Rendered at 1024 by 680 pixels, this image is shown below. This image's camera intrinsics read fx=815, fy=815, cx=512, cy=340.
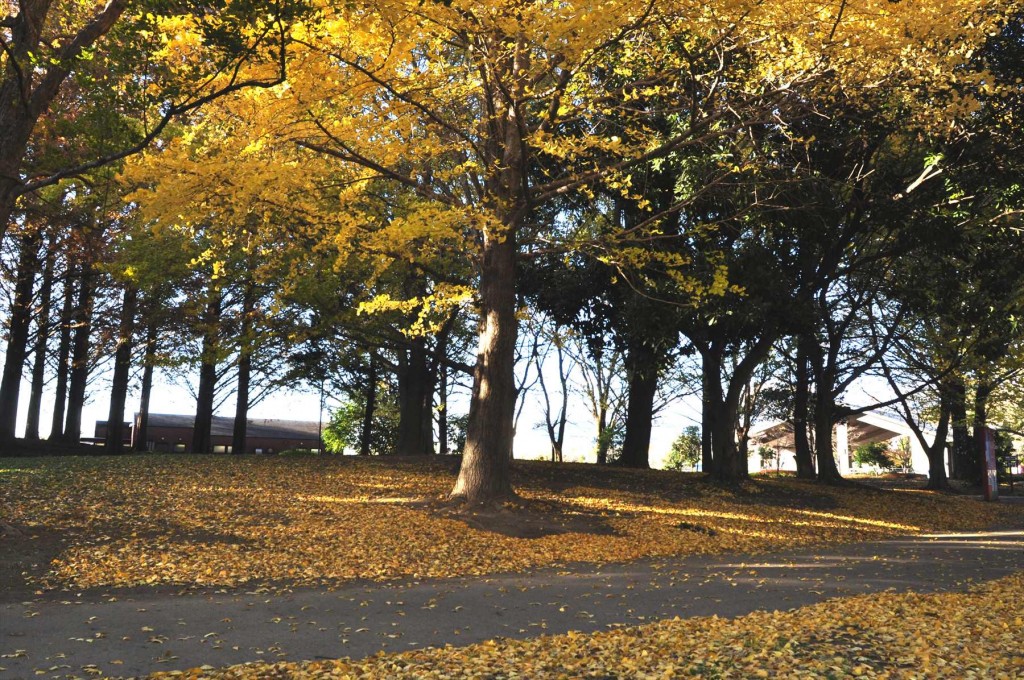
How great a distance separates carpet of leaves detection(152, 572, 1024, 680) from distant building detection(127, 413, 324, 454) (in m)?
30.5

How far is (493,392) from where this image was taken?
1288cm

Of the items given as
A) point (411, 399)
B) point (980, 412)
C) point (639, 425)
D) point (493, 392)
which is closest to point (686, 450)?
point (980, 412)

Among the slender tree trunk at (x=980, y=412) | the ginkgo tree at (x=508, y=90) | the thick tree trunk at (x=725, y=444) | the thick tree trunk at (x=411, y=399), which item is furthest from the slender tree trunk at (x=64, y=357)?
the slender tree trunk at (x=980, y=412)

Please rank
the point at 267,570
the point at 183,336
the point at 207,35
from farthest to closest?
1. the point at 183,336
2. the point at 267,570
3. the point at 207,35

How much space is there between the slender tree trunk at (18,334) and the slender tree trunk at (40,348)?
32 centimetres

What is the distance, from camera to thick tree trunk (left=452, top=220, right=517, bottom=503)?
12.9m

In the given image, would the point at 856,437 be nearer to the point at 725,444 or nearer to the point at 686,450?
the point at 686,450

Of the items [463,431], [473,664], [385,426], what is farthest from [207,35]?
[463,431]

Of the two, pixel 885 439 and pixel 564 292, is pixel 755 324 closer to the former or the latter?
pixel 564 292

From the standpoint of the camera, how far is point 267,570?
930 cm

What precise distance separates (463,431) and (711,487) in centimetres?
1727

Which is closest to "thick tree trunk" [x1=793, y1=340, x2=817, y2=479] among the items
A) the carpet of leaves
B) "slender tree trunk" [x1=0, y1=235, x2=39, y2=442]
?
the carpet of leaves

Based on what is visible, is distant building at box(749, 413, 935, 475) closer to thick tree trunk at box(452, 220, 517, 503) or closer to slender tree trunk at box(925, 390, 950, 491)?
slender tree trunk at box(925, 390, 950, 491)

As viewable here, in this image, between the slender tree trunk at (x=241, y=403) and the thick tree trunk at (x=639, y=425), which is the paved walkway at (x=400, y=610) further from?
the slender tree trunk at (x=241, y=403)
